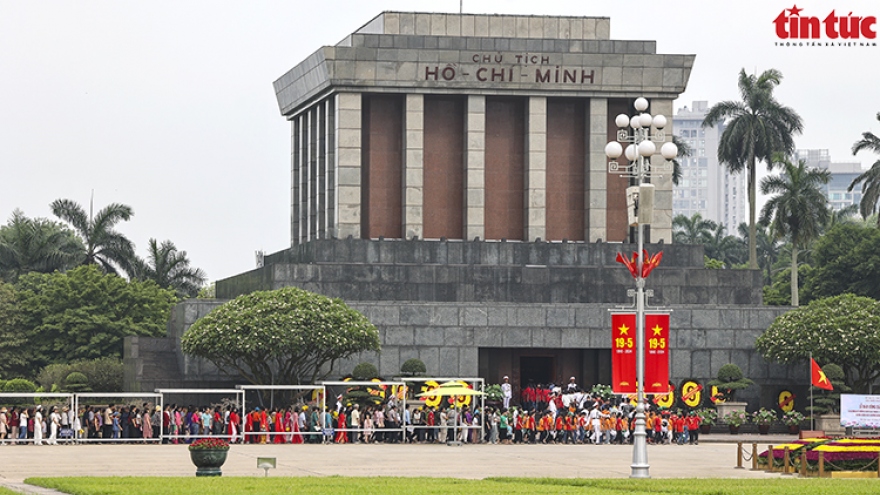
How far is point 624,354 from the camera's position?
3719 centimetres

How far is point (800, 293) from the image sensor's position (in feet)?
301

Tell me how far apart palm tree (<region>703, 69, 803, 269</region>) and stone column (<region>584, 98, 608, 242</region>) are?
27369 mm

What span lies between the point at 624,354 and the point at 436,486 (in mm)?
8749

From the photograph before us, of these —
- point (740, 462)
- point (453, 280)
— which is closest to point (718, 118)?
point (453, 280)

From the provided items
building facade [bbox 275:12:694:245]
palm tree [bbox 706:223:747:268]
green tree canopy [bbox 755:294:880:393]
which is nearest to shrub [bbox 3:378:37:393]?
building facade [bbox 275:12:694:245]

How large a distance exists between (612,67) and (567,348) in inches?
472

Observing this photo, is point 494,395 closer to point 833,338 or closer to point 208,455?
point 833,338

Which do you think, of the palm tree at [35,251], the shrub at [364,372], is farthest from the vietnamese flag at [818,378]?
the palm tree at [35,251]

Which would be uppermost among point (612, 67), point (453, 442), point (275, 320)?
→ point (612, 67)

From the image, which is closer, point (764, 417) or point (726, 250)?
point (764, 417)

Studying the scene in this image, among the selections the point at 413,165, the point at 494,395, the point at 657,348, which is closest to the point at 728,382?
the point at 494,395

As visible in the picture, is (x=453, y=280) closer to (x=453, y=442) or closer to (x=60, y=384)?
(x=453, y=442)

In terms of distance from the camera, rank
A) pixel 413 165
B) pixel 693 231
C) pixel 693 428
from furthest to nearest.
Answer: pixel 693 231 → pixel 413 165 → pixel 693 428

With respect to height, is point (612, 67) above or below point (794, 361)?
above
